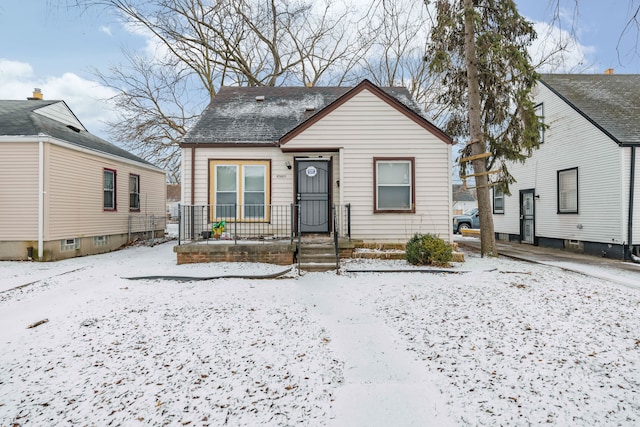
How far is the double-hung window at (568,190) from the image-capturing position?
11203 mm

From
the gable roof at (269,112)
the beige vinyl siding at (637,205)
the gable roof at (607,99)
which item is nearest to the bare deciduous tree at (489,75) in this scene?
the gable roof at (269,112)

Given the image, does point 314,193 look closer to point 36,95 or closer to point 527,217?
point 527,217

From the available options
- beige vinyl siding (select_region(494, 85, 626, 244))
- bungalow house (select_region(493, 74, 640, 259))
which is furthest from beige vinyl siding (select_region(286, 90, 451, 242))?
beige vinyl siding (select_region(494, 85, 626, 244))

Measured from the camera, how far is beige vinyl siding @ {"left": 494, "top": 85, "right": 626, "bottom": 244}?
9.80 metres

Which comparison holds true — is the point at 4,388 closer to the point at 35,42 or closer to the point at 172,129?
the point at 35,42

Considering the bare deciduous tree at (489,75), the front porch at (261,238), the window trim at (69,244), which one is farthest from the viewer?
the window trim at (69,244)

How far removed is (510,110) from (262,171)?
22.9 feet

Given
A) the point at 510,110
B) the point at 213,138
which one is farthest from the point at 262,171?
the point at 510,110

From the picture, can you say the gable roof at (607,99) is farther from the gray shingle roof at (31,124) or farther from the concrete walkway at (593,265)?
the gray shingle roof at (31,124)

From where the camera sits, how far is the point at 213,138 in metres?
9.48

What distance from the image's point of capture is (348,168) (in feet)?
29.9

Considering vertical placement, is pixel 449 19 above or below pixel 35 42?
above

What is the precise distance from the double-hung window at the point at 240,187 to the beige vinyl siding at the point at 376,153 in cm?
126

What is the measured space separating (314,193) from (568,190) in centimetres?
885
